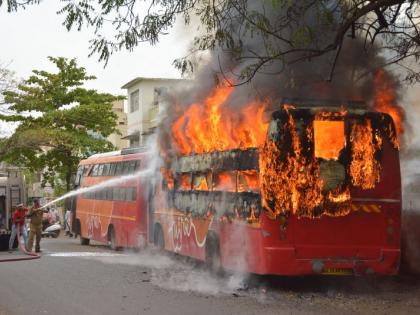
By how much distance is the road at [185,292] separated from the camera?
31.9ft

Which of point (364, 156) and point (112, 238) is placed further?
point (112, 238)

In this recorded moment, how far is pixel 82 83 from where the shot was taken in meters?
37.7

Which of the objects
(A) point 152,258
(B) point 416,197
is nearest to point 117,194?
(A) point 152,258

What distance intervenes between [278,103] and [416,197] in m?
4.70

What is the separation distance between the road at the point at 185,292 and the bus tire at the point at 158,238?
117 cm

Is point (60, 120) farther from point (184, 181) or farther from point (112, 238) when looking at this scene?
point (184, 181)

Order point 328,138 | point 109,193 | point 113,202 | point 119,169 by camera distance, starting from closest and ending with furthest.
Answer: point 328,138
point 119,169
point 113,202
point 109,193

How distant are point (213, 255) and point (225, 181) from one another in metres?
1.74

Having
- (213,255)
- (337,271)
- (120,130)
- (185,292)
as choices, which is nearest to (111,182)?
(213,255)

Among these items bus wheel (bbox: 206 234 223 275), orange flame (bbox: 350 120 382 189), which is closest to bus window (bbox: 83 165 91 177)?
bus wheel (bbox: 206 234 223 275)

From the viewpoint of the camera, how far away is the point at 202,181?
1334 cm

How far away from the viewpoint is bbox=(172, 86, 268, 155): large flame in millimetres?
11422

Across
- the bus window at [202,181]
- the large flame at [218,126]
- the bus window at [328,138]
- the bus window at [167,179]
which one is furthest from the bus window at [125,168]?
the bus window at [328,138]

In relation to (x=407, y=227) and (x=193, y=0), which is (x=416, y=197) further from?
(x=193, y=0)
